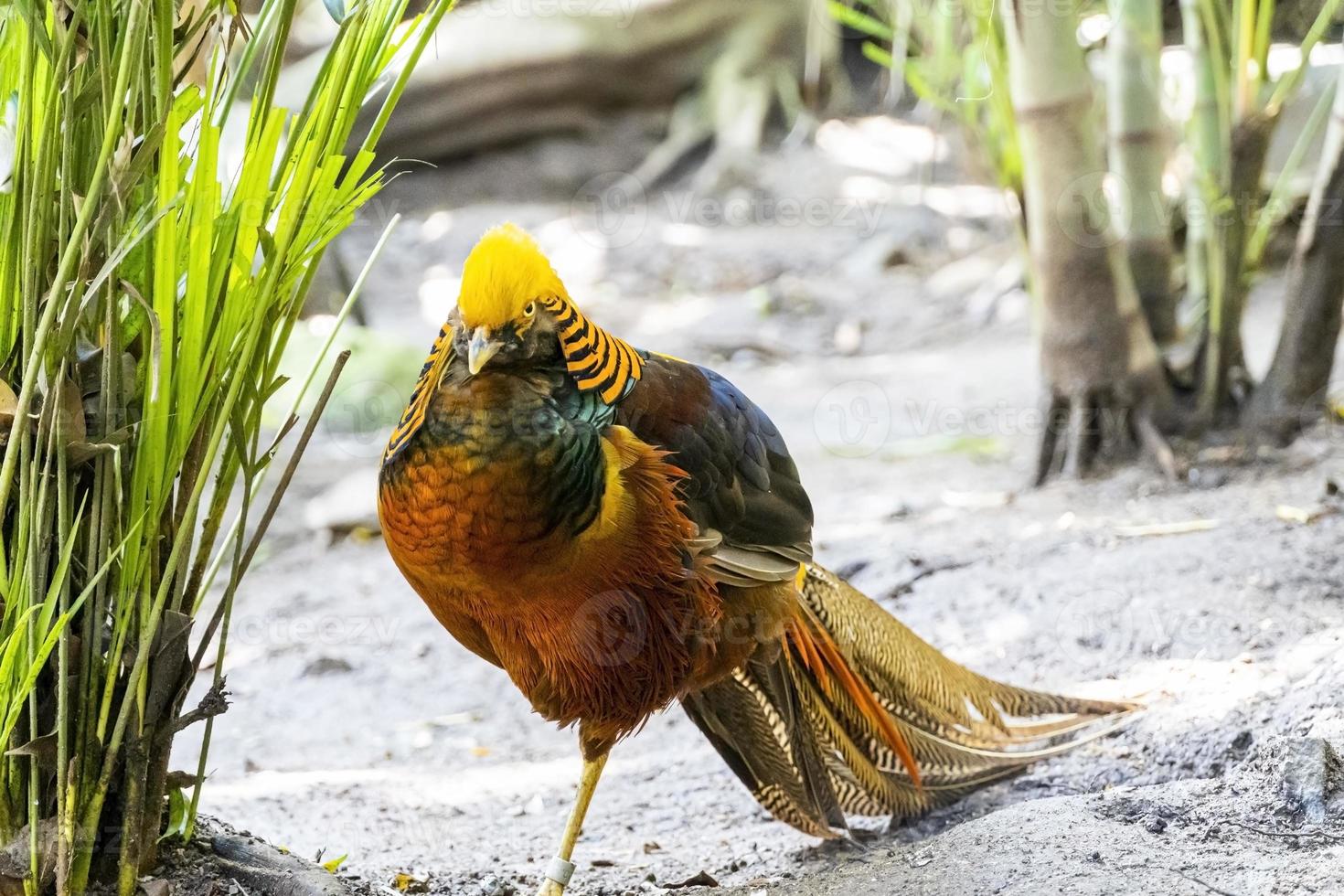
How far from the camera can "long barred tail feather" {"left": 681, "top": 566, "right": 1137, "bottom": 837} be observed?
8.25 ft

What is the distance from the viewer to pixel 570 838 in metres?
2.30

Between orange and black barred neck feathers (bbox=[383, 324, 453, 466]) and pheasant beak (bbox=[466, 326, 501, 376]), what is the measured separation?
0.10m

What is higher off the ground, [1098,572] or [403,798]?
[1098,572]

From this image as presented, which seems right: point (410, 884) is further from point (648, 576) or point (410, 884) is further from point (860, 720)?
point (860, 720)

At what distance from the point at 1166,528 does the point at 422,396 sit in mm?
2500

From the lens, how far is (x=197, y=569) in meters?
1.81

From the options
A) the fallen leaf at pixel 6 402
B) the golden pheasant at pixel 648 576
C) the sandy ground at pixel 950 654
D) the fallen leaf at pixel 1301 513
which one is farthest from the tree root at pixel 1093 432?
the fallen leaf at pixel 6 402

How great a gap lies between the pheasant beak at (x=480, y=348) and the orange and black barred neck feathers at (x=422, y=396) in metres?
0.10

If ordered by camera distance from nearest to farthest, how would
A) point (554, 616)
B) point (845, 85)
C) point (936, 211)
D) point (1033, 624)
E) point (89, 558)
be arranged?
point (89, 558) < point (554, 616) < point (1033, 624) < point (936, 211) < point (845, 85)

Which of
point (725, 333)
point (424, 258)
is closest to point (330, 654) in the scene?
point (725, 333)

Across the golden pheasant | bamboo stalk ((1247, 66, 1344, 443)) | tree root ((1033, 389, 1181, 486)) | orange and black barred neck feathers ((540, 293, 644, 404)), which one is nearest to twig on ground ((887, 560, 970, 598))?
tree root ((1033, 389, 1181, 486))

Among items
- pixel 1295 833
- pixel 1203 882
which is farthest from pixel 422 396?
pixel 1295 833

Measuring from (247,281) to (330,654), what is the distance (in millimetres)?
2639

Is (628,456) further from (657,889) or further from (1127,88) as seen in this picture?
(1127,88)
